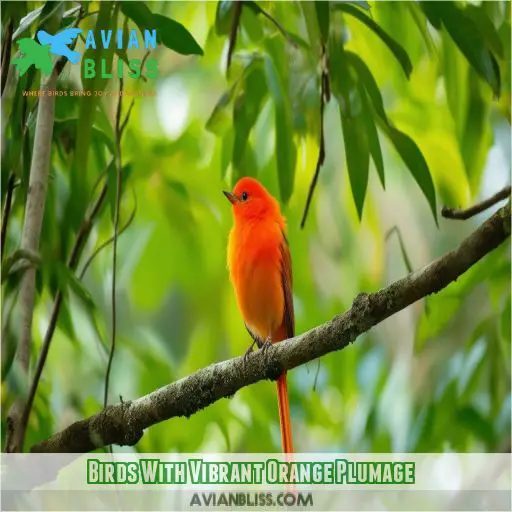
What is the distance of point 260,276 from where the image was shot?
135 centimetres

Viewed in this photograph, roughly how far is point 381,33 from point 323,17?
119 mm

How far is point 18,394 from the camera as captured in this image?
4.04 feet

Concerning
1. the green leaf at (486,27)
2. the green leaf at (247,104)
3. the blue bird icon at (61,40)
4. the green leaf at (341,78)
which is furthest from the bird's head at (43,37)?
the green leaf at (486,27)

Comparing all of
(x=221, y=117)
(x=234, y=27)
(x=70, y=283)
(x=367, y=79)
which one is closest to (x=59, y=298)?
(x=70, y=283)

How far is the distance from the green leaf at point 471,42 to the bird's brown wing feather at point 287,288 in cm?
46

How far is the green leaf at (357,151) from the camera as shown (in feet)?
4.42

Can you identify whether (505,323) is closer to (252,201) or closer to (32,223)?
(252,201)

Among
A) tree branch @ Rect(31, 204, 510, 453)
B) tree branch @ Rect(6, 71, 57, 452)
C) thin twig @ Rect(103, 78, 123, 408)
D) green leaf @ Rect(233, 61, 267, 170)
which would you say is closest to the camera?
tree branch @ Rect(31, 204, 510, 453)

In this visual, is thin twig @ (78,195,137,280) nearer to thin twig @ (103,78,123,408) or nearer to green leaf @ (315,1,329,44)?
thin twig @ (103,78,123,408)

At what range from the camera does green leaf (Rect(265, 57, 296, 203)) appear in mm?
1414

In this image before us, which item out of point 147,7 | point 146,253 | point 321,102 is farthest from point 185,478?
point 147,7

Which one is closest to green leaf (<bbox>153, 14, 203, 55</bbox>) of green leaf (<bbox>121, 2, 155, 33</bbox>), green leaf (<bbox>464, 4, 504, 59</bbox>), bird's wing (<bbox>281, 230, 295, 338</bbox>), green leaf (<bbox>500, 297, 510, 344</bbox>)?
green leaf (<bbox>121, 2, 155, 33</bbox>)

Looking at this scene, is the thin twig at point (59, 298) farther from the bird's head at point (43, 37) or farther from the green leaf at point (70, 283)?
the bird's head at point (43, 37)

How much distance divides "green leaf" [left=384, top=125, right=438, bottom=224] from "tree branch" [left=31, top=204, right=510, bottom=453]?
1.32 feet
